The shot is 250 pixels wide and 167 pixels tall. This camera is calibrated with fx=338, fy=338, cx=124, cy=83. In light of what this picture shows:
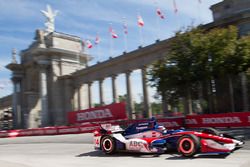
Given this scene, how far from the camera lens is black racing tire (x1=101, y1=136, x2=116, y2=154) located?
12852 millimetres

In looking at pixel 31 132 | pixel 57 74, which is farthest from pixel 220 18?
pixel 57 74

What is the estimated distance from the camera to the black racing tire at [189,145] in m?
10.5

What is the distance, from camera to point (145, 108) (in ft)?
146

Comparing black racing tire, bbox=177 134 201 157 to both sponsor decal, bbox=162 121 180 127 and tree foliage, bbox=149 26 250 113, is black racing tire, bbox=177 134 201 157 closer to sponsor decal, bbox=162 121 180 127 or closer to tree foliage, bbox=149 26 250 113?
sponsor decal, bbox=162 121 180 127

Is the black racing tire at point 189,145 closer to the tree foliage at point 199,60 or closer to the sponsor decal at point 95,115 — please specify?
the tree foliage at point 199,60

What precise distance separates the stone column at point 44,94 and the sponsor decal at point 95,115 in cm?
1645

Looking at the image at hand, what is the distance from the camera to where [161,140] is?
11.6 meters

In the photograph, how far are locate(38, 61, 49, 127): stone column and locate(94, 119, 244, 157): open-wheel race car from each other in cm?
4880

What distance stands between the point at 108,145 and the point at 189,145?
360 cm

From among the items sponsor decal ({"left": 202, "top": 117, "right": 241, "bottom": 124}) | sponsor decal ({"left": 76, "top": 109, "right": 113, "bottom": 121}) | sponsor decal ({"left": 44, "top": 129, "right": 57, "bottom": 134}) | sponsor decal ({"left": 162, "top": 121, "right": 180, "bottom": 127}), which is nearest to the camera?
sponsor decal ({"left": 202, "top": 117, "right": 241, "bottom": 124})

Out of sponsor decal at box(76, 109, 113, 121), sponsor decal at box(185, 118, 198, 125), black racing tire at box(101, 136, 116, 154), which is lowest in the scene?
black racing tire at box(101, 136, 116, 154)

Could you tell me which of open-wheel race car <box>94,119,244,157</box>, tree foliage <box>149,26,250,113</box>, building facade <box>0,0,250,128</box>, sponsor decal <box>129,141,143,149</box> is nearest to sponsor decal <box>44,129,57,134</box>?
building facade <box>0,0,250,128</box>

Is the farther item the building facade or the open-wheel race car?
the building facade

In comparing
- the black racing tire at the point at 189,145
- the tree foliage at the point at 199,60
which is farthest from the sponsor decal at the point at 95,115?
the black racing tire at the point at 189,145
